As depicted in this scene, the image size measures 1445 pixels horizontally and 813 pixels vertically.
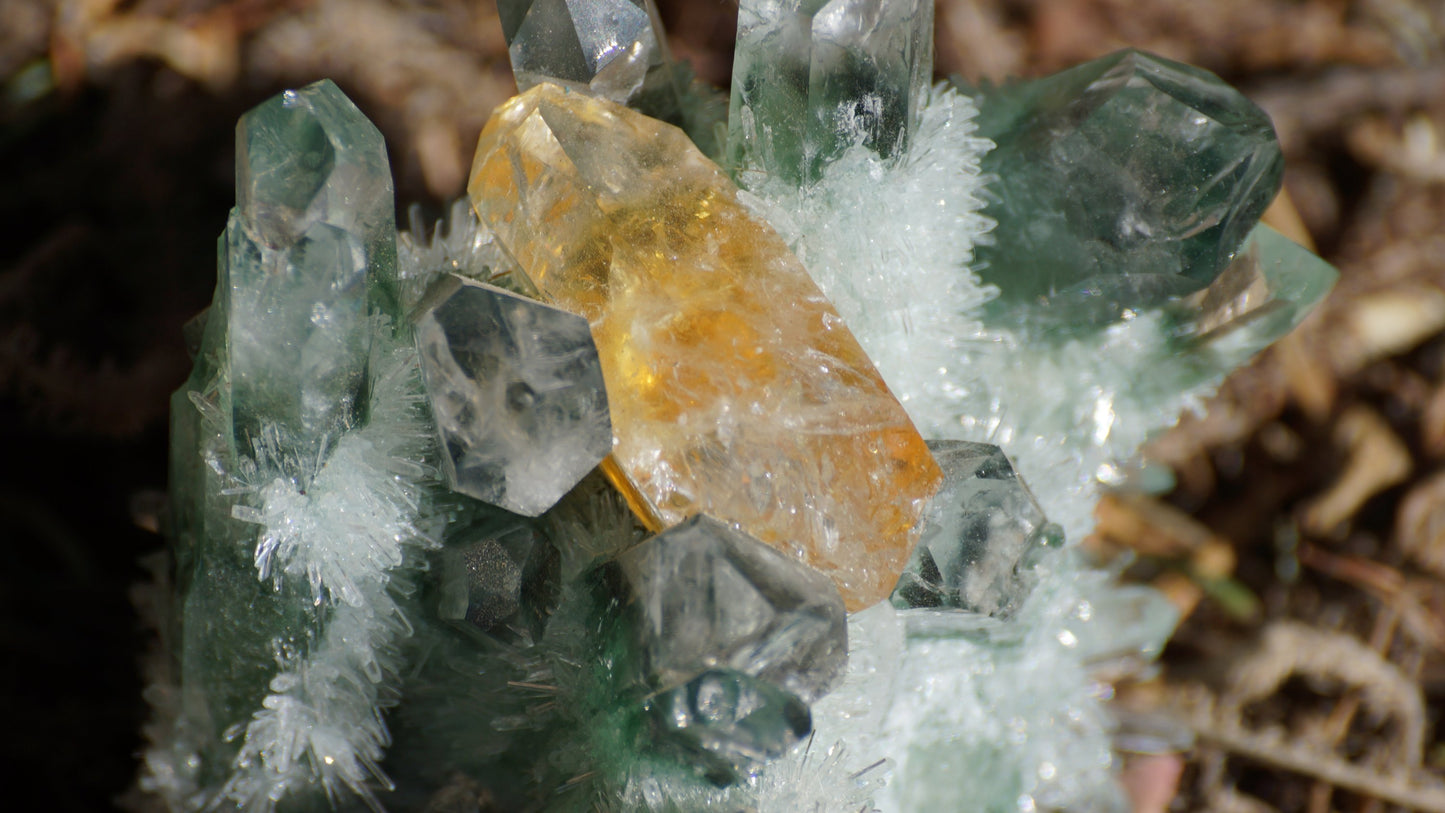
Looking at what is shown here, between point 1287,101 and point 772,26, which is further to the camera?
point 1287,101

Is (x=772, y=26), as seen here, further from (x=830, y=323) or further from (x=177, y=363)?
(x=177, y=363)

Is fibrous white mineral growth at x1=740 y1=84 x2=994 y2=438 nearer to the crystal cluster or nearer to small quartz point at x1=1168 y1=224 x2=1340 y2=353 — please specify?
the crystal cluster

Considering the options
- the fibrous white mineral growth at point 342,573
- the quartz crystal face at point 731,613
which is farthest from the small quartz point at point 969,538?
the fibrous white mineral growth at point 342,573

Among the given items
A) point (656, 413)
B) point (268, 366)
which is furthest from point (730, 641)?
point (268, 366)

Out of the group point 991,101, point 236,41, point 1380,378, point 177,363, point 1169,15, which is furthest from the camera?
point 1169,15

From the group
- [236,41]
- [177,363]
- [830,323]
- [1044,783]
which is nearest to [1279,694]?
[1044,783]

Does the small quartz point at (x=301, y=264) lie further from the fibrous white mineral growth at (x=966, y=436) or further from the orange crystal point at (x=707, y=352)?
the fibrous white mineral growth at (x=966, y=436)

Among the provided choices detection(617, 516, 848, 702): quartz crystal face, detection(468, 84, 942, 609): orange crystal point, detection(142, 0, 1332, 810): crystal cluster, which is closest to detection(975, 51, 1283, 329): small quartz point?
detection(142, 0, 1332, 810): crystal cluster
